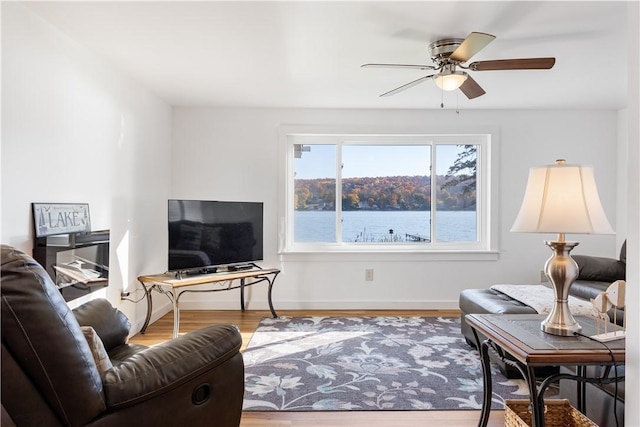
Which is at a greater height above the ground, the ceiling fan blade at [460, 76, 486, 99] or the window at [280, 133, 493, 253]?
the ceiling fan blade at [460, 76, 486, 99]

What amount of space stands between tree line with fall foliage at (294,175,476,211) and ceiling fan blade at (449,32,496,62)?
2.40 m

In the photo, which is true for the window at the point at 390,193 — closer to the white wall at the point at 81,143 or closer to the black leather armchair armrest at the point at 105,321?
the white wall at the point at 81,143

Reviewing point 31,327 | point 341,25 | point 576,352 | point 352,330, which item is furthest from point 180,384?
point 352,330

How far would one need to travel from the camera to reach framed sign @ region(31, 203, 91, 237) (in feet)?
7.88

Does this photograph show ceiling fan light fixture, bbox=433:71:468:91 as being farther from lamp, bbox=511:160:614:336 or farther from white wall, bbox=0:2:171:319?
white wall, bbox=0:2:171:319

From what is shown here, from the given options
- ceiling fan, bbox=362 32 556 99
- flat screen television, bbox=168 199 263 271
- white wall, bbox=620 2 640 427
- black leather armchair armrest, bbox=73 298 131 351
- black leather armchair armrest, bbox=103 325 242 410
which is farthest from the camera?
flat screen television, bbox=168 199 263 271

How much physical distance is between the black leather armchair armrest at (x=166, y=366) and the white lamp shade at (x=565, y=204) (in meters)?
1.25

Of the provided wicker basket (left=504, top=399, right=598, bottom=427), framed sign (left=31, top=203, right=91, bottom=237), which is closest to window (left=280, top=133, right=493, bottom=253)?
framed sign (left=31, top=203, right=91, bottom=237)

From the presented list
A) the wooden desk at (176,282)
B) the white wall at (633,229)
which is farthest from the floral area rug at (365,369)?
the white wall at (633,229)

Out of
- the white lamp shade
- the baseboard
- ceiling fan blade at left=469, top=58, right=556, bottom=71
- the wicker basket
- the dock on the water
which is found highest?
ceiling fan blade at left=469, top=58, right=556, bottom=71

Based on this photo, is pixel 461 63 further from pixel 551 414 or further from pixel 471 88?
pixel 551 414

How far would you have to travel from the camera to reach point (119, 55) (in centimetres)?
307

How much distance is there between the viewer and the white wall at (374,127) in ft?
15.3

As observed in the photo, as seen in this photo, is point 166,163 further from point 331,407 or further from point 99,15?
point 331,407
